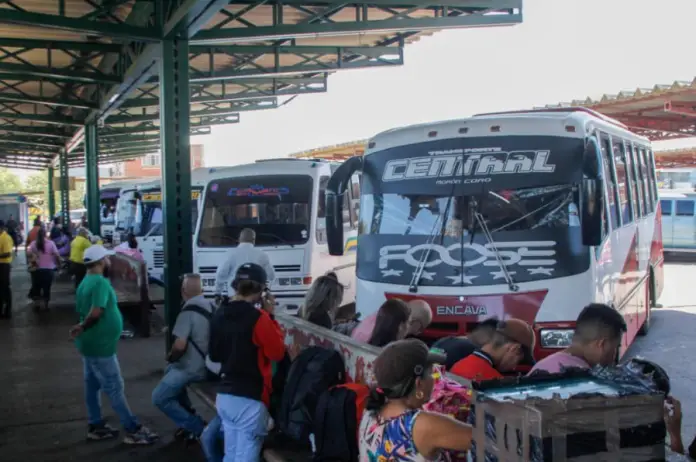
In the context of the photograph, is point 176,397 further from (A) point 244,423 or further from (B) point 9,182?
(B) point 9,182

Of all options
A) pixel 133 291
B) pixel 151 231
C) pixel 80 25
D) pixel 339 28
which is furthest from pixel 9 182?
pixel 80 25

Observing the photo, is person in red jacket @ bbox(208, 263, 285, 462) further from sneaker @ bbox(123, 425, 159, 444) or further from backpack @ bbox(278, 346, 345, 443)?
sneaker @ bbox(123, 425, 159, 444)

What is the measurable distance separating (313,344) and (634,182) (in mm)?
7449

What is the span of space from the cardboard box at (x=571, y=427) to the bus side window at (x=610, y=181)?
21.2ft

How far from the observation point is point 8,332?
1516 centimetres

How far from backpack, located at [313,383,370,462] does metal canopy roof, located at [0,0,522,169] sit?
567cm

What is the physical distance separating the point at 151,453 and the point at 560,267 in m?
4.35

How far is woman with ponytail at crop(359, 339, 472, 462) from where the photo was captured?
3555mm

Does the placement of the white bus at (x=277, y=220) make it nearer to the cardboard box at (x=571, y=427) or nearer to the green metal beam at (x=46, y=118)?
the cardboard box at (x=571, y=427)

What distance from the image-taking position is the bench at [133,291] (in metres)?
14.7

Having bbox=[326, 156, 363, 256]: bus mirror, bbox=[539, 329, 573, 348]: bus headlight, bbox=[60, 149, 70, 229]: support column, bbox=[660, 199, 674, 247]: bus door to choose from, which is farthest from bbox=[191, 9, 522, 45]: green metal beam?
bbox=[60, 149, 70, 229]: support column

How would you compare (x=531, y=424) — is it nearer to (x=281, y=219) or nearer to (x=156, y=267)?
(x=281, y=219)

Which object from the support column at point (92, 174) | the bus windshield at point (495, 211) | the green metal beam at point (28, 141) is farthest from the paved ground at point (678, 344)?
the green metal beam at point (28, 141)

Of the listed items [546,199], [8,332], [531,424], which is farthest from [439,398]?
[8,332]
